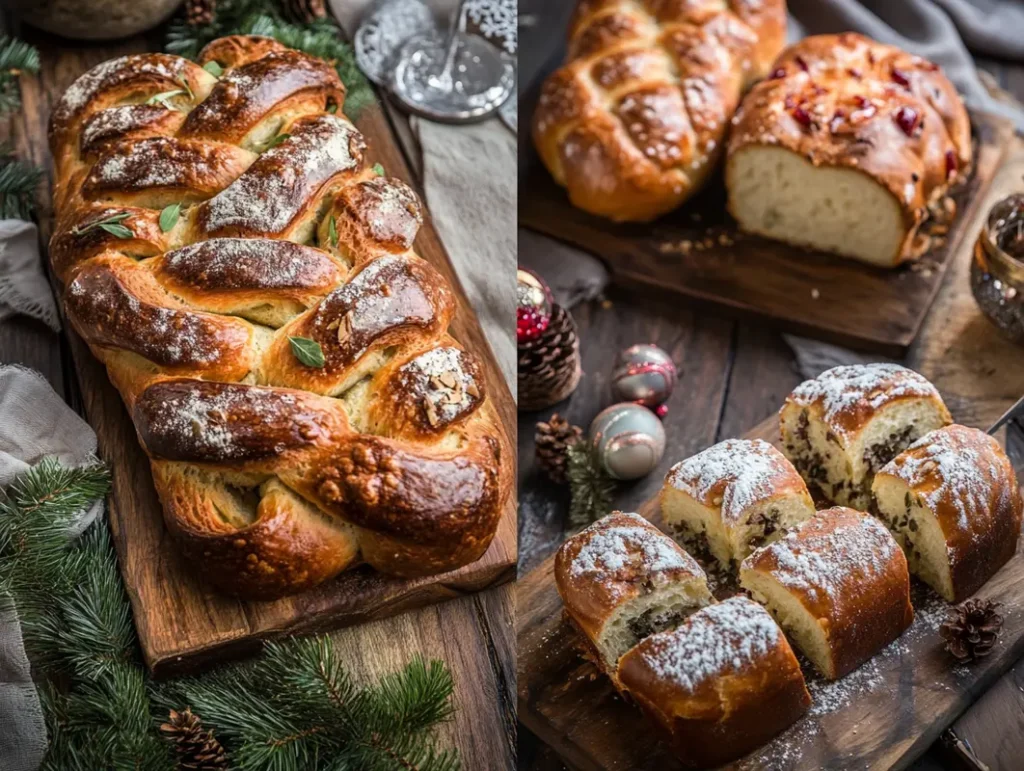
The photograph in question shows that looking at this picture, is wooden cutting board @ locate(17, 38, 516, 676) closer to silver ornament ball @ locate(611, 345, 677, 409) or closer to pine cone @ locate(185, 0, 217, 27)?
silver ornament ball @ locate(611, 345, 677, 409)

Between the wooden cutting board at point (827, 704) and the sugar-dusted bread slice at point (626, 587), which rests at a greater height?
the sugar-dusted bread slice at point (626, 587)

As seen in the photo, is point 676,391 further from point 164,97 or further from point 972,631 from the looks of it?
point 164,97

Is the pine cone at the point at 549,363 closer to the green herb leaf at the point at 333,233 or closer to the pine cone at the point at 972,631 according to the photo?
the green herb leaf at the point at 333,233

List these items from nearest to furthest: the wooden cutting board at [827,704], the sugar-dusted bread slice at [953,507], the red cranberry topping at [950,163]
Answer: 1. the wooden cutting board at [827,704]
2. the sugar-dusted bread slice at [953,507]
3. the red cranberry topping at [950,163]

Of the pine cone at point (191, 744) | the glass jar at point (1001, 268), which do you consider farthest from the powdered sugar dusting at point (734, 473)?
the pine cone at point (191, 744)

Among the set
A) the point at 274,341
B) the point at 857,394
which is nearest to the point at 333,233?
the point at 274,341

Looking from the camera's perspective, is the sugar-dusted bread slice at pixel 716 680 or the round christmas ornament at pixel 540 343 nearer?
the sugar-dusted bread slice at pixel 716 680

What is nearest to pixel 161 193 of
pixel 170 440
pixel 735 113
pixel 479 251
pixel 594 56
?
pixel 170 440
